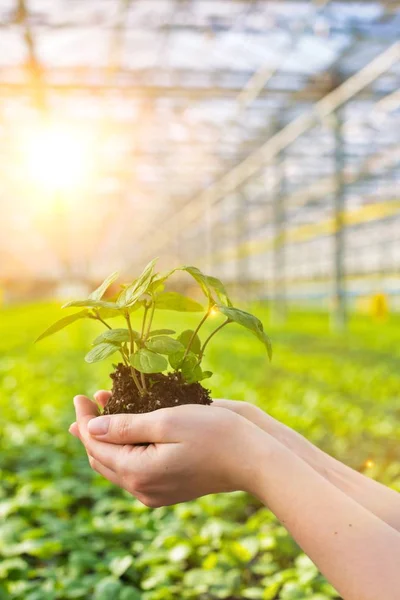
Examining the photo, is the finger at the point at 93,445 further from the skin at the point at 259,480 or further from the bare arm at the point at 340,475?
the bare arm at the point at 340,475

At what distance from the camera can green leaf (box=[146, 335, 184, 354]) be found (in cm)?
115

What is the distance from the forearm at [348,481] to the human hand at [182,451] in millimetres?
182

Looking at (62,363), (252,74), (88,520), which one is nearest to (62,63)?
(252,74)

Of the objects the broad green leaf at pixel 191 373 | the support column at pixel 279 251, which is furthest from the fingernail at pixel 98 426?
the support column at pixel 279 251

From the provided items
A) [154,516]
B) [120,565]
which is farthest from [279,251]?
[120,565]

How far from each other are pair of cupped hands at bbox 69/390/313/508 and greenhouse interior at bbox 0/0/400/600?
19mm

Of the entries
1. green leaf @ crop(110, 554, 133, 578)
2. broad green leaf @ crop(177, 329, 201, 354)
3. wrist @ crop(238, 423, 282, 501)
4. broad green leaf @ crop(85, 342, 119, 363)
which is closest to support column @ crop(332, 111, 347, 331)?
green leaf @ crop(110, 554, 133, 578)

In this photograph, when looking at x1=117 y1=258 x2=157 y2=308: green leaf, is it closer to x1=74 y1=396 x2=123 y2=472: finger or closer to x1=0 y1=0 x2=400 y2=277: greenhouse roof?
x1=74 y1=396 x2=123 y2=472: finger

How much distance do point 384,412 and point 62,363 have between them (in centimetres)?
334

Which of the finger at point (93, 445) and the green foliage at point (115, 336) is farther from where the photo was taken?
the green foliage at point (115, 336)

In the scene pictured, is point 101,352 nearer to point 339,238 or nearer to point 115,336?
point 115,336

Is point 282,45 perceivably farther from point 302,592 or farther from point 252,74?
point 302,592

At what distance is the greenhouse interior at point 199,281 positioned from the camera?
1772 mm

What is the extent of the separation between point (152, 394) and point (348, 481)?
37cm
